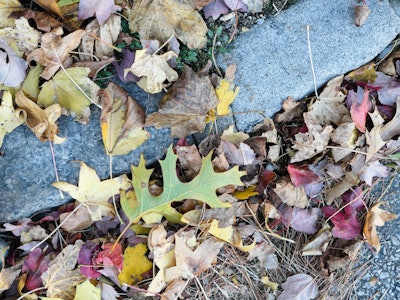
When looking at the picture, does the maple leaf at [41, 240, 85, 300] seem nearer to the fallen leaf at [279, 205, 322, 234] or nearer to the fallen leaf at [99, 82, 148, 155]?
the fallen leaf at [99, 82, 148, 155]

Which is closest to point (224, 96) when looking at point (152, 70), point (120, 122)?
point (152, 70)

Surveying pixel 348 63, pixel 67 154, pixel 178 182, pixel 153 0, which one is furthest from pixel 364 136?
pixel 67 154

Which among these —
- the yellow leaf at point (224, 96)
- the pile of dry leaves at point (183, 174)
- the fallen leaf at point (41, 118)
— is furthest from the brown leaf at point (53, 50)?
the yellow leaf at point (224, 96)

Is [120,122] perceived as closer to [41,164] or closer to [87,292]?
[41,164]

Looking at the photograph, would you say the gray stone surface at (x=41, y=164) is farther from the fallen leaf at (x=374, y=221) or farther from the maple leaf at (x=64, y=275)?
the fallen leaf at (x=374, y=221)

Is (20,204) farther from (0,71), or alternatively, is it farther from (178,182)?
(178,182)

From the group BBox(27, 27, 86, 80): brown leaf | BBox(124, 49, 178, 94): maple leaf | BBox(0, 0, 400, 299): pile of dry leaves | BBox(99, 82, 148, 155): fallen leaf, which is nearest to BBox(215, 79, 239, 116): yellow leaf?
BBox(0, 0, 400, 299): pile of dry leaves
